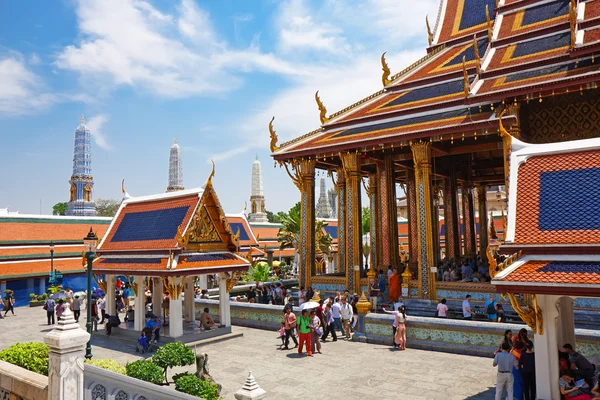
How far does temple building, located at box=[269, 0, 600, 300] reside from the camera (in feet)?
55.6

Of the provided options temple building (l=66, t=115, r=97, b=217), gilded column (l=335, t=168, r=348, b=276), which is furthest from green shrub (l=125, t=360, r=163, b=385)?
temple building (l=66, t=115, r=97, b=217)

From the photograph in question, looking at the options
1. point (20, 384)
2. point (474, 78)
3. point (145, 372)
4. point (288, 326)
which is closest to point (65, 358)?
point (145, 372)

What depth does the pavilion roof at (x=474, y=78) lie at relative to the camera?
16.4 m

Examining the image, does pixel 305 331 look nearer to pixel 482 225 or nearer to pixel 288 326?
pixel 288 326

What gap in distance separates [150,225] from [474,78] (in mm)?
14823

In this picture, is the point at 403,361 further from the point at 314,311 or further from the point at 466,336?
the point at 314,311

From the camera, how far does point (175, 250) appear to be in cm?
1552

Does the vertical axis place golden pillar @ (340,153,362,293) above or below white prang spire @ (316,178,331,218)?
below

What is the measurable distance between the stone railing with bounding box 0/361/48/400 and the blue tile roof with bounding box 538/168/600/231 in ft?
30.3

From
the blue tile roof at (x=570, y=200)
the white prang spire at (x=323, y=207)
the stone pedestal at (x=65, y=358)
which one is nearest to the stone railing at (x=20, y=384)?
the stone pedestal at (x=65, y=358)

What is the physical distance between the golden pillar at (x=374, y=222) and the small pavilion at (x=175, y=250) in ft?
28.7

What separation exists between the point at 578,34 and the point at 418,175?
24.2ft

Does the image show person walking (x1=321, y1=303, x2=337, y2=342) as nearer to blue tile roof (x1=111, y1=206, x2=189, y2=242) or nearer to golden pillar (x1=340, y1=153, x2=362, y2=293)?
golden pillar (x1=340, y1=153, x2=362, y2=293)

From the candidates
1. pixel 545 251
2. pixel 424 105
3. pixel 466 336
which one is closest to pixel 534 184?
pixel 545 251
